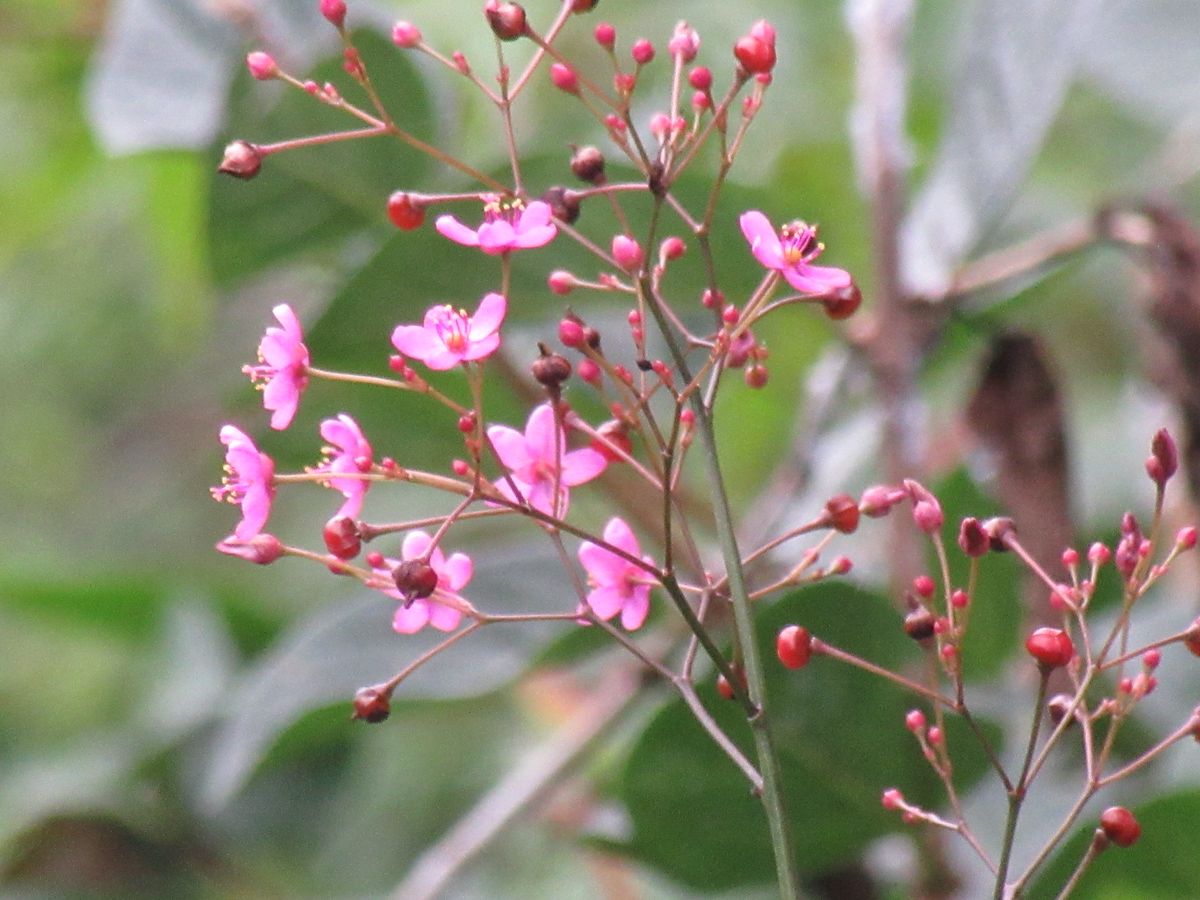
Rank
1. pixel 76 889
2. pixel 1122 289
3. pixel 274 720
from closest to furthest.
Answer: pixel 274 720
pixel 76 889
pixel 1122 289

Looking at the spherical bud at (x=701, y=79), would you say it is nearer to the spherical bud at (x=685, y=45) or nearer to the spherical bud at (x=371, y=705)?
the spherical bud at (x=685, y=45)

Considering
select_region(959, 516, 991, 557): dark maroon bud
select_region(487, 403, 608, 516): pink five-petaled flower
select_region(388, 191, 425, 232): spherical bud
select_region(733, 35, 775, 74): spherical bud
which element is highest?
select_region(733, 35, 775, 74): spherical bud

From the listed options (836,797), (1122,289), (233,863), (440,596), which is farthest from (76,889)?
(1122,289)

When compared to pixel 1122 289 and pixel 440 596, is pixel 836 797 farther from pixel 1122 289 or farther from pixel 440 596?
pixel 1122 289

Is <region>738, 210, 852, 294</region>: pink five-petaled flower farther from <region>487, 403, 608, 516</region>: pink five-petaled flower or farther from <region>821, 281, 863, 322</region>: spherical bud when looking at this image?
<region>487, 403, 608, 516</region>: pink five-petaled flower

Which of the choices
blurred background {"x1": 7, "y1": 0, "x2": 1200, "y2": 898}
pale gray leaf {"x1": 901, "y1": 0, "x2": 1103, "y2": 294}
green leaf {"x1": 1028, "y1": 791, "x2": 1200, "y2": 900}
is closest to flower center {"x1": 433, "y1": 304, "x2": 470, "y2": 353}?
blurred background {"x1": 7, "y1": 0, "x2": 1200, "y2": 898}

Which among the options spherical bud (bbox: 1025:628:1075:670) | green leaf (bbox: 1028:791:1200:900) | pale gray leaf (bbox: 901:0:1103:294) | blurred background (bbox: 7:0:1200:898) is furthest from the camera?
pale gray leaf (bbox: 901:0:1103:294)

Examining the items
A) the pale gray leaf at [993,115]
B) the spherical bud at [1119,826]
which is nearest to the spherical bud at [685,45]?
the spherical bud at [1119,826]
